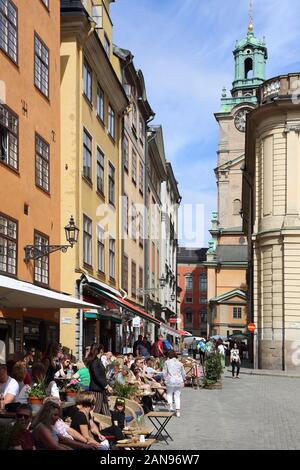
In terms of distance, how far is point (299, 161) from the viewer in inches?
1531

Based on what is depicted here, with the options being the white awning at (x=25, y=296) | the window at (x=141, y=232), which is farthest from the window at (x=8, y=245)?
the window at (x=141, y=232)

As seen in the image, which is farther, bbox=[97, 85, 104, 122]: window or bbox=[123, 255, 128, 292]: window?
bbox=[123, 255, 128, 292]: window

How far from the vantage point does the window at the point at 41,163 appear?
775 inches

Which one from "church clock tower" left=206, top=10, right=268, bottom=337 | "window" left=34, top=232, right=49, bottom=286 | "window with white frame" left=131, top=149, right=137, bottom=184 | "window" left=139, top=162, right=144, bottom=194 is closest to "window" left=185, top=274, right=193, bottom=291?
"church clock tower" left=206, top=10, right=268, bottom=337

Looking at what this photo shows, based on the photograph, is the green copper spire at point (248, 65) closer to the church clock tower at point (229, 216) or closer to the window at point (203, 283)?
the church clock tower at point (229, 216)

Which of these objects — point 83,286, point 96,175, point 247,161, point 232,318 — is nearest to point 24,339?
point 83,286

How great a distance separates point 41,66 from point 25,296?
9327 millimetres

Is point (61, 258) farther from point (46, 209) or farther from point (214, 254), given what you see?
point (214, 254)

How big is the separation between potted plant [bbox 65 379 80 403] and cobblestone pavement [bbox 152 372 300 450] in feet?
5.83

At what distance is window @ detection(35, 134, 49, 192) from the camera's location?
19.7 m

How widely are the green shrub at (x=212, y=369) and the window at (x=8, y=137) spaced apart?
1123 cm

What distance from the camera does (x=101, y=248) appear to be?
28.7 m

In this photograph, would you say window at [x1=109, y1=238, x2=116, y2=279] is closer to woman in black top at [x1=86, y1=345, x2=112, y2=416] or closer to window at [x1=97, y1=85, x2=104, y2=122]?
window at [x1=97, y1=85, x2=104, y2=122]

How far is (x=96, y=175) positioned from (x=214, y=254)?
7231cm
